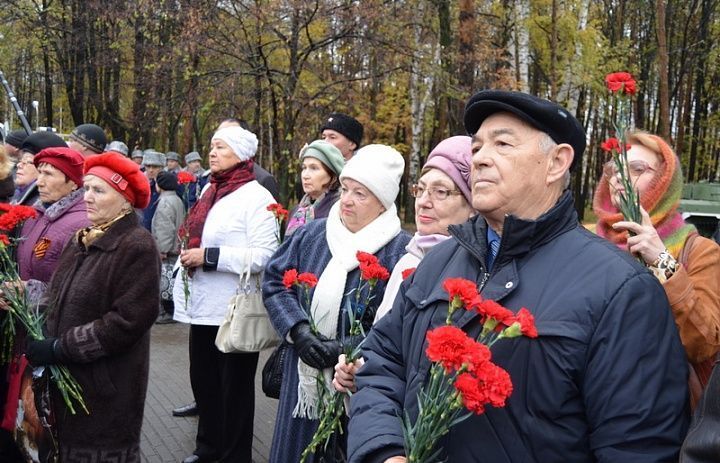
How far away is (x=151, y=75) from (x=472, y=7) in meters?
7.47

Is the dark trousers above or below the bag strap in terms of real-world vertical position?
below

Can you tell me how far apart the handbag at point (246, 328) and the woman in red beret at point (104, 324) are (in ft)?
2.09

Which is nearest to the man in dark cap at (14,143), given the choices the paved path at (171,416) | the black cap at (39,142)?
the black cap at (39,142)

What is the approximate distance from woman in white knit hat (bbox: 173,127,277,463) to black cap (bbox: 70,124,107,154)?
2.12 m

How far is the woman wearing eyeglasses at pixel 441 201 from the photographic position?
311 centimetres

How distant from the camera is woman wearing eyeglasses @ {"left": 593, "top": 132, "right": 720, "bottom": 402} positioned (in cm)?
227

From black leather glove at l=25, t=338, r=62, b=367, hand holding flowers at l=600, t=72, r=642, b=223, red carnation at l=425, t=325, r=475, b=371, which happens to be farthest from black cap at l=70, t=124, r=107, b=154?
red carnation at l=425, t=325, r=475, b=371

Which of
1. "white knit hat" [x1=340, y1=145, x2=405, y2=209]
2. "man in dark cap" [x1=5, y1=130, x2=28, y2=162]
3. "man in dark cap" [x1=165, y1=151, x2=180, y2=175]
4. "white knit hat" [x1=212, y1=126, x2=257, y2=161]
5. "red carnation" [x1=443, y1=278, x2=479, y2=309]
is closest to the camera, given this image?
"red carnation" [x1=443, y1=278, x2=479, y2=309]

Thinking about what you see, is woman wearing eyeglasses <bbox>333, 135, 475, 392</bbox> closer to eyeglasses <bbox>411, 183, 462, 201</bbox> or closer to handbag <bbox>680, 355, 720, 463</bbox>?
eyeglasses <bbox>411, 183, 462, 201</bbox>

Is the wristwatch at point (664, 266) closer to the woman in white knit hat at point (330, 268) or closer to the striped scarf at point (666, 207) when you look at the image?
the striped scarf at point (666, 207)

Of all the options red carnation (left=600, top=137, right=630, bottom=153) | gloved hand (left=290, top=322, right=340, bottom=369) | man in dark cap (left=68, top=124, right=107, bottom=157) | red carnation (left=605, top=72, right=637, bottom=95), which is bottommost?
gloved hand (left=290, top=322, right=340, bottom=369)

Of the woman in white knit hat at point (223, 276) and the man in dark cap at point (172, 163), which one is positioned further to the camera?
the man in dark cap at point (172, 163)

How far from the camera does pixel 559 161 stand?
7.09 ft

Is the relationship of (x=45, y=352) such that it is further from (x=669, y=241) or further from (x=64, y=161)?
(x=669, y=241)
